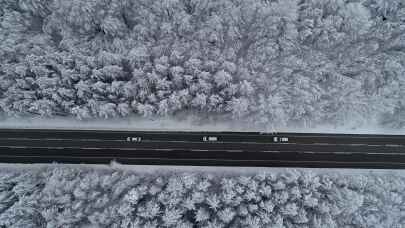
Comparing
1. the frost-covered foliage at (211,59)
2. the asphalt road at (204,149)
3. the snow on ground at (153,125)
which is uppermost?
the frost-covered foliage at (211,59)

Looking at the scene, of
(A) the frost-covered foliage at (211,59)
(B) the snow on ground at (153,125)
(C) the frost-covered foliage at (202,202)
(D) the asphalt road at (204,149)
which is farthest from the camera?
(B) the snow on ground at (153,125)

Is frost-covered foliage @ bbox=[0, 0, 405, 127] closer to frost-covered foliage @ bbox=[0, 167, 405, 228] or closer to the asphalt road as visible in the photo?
the asphalt road

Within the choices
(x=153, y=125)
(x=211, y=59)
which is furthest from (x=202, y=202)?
(x=211, y=59)

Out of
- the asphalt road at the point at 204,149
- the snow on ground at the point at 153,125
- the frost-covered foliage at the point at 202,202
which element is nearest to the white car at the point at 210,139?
the asphalt road at the point at 204,149

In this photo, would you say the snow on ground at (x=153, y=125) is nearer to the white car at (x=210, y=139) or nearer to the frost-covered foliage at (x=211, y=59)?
the white car at (x=210, y=139)

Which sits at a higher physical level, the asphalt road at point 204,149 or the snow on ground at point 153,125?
the snow on ground at point 153,125

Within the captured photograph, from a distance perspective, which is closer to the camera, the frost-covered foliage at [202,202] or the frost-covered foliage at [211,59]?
the frost-covered foliage at [202,202]
